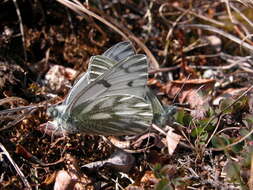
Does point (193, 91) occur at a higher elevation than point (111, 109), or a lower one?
lower

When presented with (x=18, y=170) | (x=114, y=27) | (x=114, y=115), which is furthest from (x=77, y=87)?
(x=114, y=27)

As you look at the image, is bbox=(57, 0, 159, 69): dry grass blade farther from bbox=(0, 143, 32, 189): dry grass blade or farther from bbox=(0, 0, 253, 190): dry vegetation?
bbox=(0, 143, 32, 189): dry grass blade

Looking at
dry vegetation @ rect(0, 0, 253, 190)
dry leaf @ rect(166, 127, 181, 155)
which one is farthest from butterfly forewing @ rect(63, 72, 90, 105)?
dry leaf @ rect(166, 127, 181, 155)

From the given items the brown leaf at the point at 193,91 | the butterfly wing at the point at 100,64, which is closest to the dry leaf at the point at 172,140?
the brown leaf at the point at 193,91

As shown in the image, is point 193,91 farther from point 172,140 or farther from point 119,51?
point 119,51

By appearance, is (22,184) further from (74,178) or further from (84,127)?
(84,127)

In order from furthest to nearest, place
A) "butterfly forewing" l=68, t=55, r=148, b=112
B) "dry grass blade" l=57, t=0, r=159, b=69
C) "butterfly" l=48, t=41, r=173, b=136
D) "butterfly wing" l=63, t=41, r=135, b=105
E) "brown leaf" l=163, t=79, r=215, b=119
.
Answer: "dry grass blade" l=57, t=0, r=159, b=69
"brown leaf" l=163, t=79, r=215, b=119
"butterfly wing" l=63, t=41, r=135, b=105
"butterfly" l=48, t=41, r=173, b=136
"butterfly forewing" l=68, t=55, r=148, b=112
